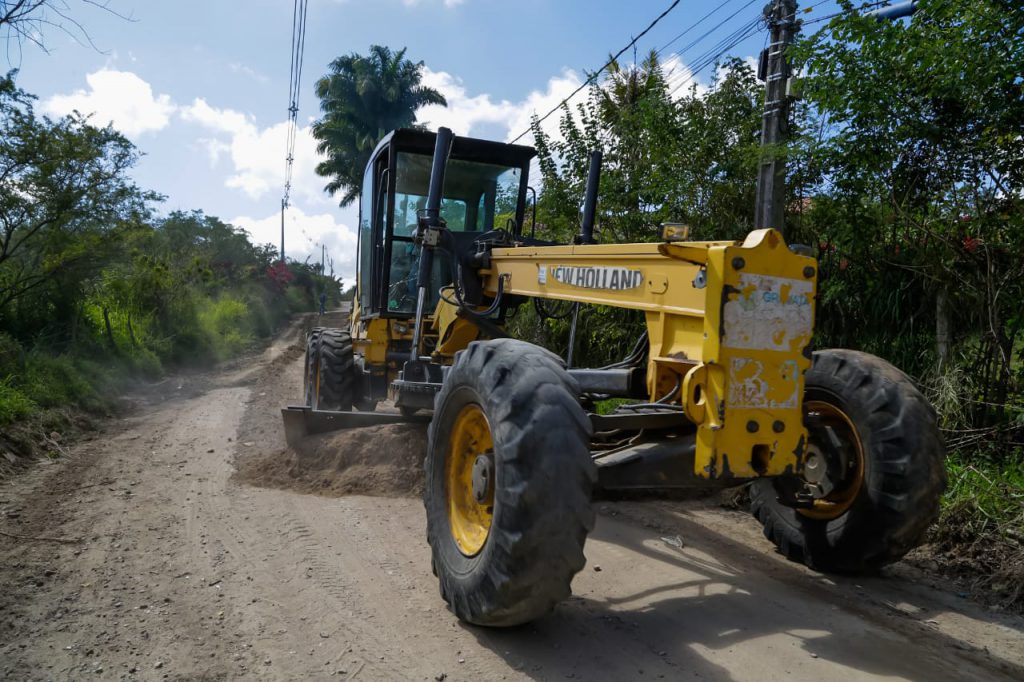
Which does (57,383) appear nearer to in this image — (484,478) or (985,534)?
(484,478)

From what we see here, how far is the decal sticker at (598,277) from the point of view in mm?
4066

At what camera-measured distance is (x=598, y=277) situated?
4.34 m

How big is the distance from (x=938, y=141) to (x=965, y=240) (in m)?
0.88

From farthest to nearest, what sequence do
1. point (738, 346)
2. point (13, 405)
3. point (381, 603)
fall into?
point (13, 405)
point (381, 603)
point (738, 346)

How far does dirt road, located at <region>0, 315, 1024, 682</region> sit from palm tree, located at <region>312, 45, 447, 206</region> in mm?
29647

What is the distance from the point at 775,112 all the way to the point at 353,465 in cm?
564

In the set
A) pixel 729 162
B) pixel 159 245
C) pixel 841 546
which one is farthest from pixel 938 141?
pixel 159 245

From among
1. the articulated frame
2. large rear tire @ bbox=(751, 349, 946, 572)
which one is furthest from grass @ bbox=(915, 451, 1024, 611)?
the articulated frame

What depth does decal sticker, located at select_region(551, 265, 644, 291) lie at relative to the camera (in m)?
4.07

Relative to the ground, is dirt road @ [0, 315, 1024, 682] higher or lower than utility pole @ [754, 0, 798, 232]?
lower

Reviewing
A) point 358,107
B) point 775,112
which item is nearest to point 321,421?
point 775,112

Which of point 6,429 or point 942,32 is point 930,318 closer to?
point 942,32

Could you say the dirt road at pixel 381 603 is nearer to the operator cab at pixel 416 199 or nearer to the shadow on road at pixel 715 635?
the shadow on road at pixel 715 635

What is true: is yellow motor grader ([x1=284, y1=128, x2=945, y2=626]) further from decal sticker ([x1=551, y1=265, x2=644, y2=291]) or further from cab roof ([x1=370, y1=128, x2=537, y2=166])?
cab roof ([x1=370, y1=128, x2=537, y2=166])
